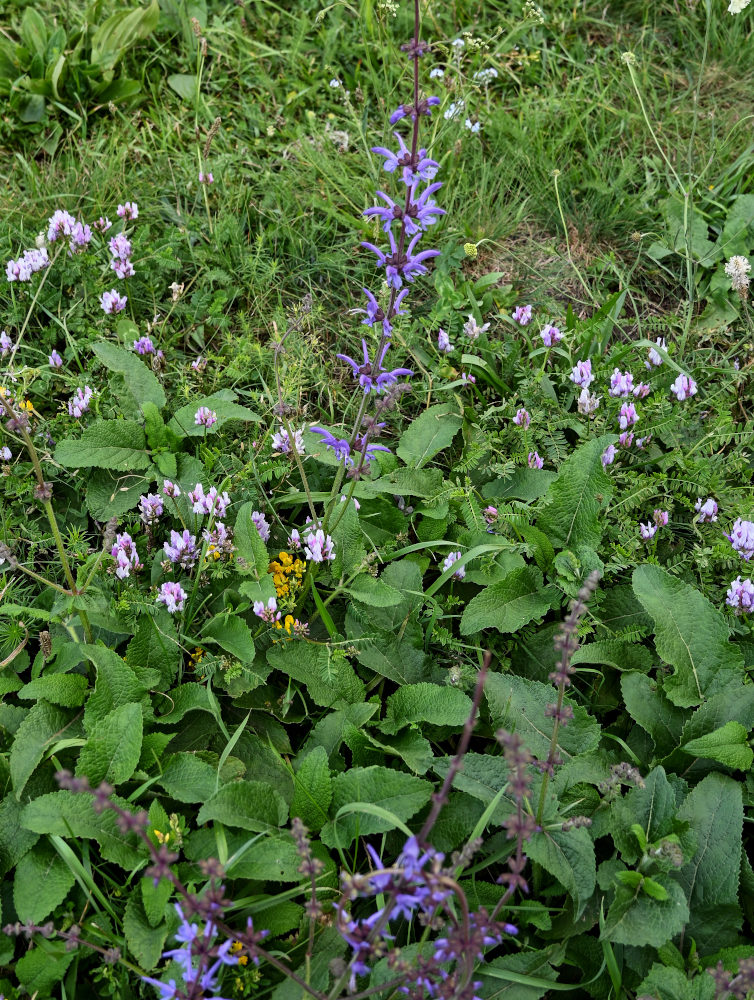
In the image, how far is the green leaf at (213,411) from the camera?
3.27 m

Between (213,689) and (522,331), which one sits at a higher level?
(522,331)

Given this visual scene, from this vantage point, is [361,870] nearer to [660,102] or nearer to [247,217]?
[247,217]

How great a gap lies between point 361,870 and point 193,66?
415 centimetres

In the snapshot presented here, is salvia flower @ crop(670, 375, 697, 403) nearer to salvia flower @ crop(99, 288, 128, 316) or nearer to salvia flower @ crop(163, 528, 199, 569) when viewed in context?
salvia flower @ crop(163, 528, 199, 569)

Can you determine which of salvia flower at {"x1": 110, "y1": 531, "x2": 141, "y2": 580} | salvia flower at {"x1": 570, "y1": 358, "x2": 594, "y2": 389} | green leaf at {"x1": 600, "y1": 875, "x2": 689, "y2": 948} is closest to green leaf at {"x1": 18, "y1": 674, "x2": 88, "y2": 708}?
salvia flower at {"x1": 110, "y1": 531, "x2": 141, "y2": 580}

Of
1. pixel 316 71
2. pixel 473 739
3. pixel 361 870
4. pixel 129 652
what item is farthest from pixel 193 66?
pixel 361 870

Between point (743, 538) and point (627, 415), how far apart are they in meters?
0.66

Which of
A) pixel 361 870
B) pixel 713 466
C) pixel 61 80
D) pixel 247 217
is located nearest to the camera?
pixel 361 870

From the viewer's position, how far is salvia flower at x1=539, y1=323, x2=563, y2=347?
3.57 meters

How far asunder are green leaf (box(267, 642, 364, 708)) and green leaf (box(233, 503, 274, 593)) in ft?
0.80

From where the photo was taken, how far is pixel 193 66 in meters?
4.62

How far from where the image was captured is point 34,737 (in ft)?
8.41

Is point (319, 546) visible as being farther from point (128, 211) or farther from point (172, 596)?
point (128, 211)

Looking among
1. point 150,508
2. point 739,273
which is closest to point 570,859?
point 150,508
